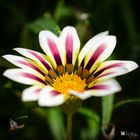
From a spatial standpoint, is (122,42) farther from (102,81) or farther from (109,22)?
(102,81)

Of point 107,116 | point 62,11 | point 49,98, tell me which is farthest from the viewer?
point 62,11

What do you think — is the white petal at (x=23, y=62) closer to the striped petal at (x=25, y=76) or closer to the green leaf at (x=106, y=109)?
the striped petal at (x=25, y=76)

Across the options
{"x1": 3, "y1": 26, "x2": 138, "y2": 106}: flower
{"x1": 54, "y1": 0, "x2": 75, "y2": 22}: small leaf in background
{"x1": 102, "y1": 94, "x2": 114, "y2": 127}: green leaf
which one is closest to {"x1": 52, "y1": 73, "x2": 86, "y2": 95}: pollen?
{"x1": 3, "y1": 26, "x2": 138, "y2": 106}: flower

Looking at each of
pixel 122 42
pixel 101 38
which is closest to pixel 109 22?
pixel 122 42

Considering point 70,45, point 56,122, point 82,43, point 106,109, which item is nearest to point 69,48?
point 70,45

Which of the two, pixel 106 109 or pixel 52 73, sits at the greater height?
pixel 52 73

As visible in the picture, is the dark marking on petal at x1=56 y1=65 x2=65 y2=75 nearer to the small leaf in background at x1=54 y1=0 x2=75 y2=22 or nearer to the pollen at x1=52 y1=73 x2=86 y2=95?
the pollen at x1=52 y1=73 x2=86 y2=95

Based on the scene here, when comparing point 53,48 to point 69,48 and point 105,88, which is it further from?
point 105,88
